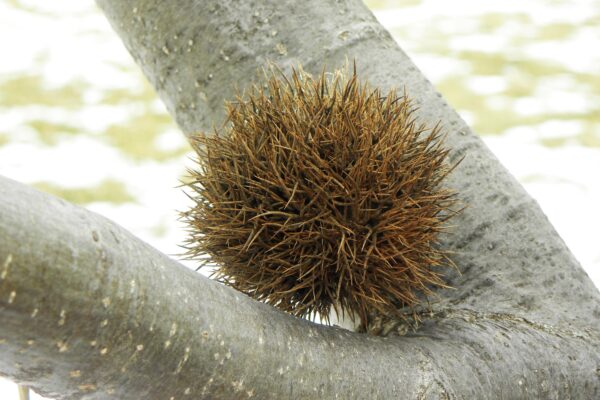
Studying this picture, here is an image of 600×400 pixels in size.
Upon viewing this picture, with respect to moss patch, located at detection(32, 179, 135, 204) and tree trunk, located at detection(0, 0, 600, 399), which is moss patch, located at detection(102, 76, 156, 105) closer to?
moss patch, located at detection(32, 179, 135, 204)

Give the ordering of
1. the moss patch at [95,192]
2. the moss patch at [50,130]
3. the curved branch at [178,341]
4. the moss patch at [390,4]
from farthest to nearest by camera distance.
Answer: the moss patch at [390,4] < the moss patch at [50,130] < the moss patch at [95,192] < the curved branch at [178,341]

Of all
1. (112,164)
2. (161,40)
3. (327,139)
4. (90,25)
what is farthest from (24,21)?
(327,139)

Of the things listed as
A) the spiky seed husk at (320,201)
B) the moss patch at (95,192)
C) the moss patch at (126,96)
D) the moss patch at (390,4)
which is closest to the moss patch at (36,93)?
the moss patch at (126,96)

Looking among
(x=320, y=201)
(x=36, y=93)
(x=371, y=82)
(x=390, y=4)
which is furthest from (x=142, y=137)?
(x=320, y=201)

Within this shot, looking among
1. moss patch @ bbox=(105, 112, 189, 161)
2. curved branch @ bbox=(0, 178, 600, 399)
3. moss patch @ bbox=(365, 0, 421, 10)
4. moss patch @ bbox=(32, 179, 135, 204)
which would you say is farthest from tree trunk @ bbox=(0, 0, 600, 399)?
moss patch @ bbox=(365, 0, 421, 10)

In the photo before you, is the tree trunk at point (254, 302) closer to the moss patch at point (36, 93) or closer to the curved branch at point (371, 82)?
the curved branch at point (371, 82)

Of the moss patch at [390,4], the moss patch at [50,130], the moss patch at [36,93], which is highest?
the moss patch at [390,4]

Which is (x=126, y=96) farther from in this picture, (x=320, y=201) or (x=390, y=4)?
(x=320, y=201)
